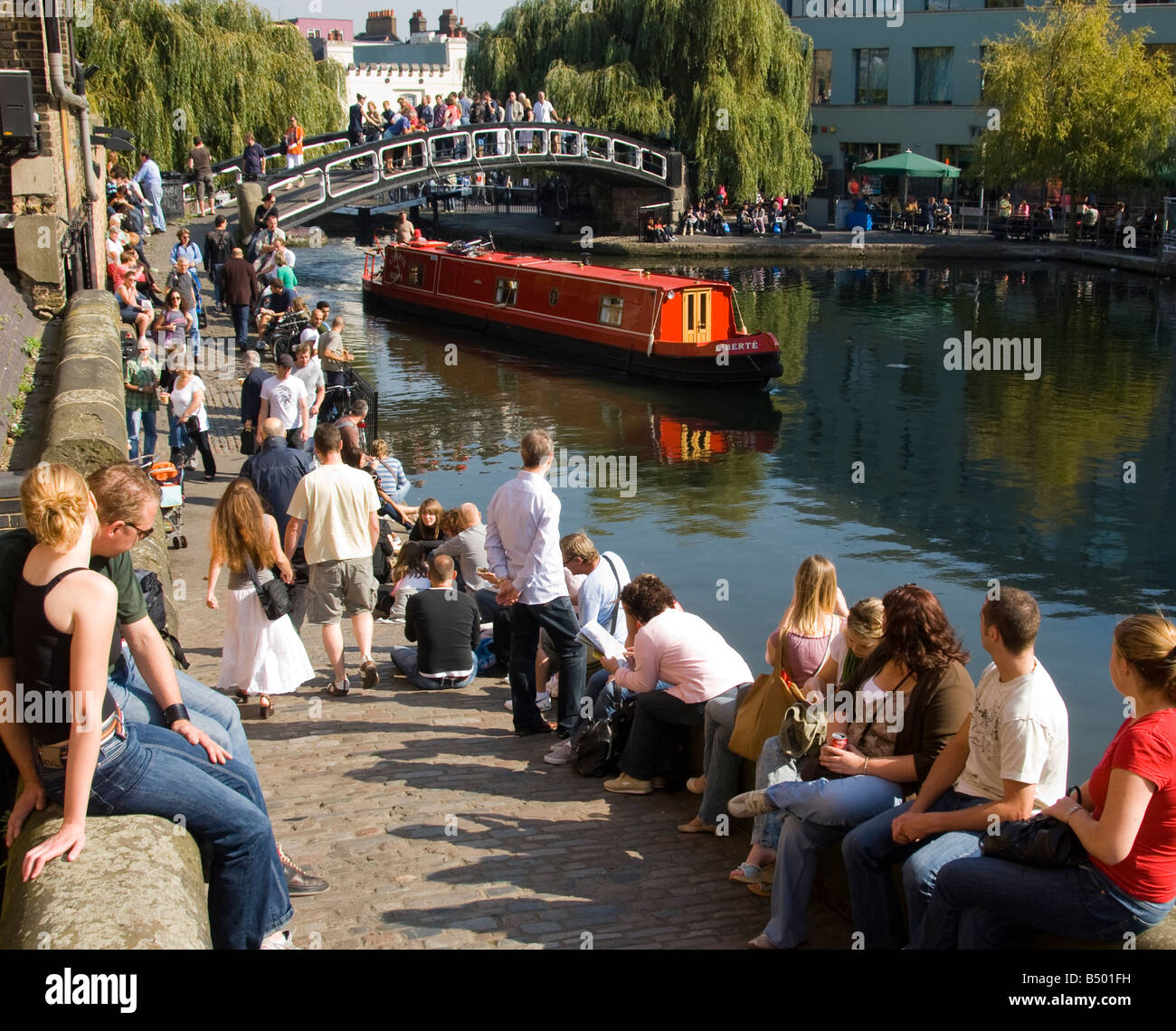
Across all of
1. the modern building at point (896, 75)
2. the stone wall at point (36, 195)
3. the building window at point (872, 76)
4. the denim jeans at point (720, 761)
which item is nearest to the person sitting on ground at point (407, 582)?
the denim jeans at point (720, 761)

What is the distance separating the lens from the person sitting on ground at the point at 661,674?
6582 mm

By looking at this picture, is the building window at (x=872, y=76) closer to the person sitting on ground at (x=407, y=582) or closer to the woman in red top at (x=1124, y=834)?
the person sitting on ground at (x=407, y=582)

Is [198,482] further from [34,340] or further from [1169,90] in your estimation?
[1169,90]

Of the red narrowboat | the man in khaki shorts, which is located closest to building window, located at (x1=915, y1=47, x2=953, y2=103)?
the red narrowboat

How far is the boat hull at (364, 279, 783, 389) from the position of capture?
88.6ft

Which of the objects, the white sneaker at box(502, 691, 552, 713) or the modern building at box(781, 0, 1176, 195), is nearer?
the white sneaker at box(502, 691, 552, 713)

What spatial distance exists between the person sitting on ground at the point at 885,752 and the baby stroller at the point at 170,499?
658 cm

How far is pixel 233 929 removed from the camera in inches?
175

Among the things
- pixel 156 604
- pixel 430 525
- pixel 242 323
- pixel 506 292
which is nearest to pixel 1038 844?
pixel 156 604

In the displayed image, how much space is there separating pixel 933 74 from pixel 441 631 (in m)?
54.1

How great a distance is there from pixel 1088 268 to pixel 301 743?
41.2 m

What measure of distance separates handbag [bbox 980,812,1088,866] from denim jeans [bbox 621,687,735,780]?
2.24 meters

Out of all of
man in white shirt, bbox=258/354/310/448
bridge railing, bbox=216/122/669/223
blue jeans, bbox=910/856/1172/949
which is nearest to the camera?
blue jeans, bbox=910/856/1172/949

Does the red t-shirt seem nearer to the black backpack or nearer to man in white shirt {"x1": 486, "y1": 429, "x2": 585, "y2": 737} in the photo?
man in white shirt {"x1": 486, "y1": 429, "x2": 585, "y2": 737}
